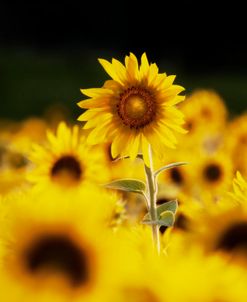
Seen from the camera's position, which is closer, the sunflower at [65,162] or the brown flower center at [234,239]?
the brown flower center at [234,239]

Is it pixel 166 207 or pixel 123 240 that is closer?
pixel 123 240

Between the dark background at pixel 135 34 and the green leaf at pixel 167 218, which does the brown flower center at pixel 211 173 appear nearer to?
the green leaf at pixel 167 218

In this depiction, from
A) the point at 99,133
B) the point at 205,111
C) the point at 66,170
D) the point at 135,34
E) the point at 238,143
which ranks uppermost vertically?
the point at 135,34

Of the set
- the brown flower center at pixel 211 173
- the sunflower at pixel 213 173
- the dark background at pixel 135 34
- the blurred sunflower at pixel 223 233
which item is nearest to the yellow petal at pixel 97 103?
the blurred sunflower at pixel 223 233

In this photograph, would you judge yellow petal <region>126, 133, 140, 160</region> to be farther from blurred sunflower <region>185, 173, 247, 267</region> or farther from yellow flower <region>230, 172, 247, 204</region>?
blurred sunflower <region>185, 173, 247, 267</region>

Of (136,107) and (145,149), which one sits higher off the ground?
(136,107)

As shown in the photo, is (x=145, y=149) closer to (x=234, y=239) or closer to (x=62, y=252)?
(x=234, y=239)

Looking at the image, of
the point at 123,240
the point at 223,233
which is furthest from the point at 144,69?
the point at 123,240

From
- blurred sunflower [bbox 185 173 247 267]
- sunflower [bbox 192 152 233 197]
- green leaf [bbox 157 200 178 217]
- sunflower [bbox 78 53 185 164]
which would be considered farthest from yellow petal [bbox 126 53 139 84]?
sunflower [bbox 192 152 233 197]
